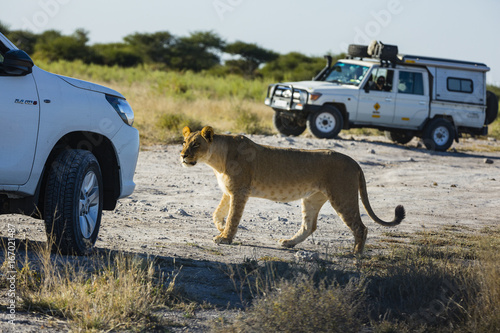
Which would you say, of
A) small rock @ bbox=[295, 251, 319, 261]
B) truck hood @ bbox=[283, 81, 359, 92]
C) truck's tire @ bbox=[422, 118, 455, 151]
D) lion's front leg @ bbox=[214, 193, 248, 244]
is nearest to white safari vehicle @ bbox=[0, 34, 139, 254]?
lion's front leg @ bbox=[214, 193, 248, 244]

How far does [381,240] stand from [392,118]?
33.9 ft

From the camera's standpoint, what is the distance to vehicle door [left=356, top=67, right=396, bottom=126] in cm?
1745

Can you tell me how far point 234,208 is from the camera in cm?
699

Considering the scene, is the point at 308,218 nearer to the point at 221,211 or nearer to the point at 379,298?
the point at 221,211

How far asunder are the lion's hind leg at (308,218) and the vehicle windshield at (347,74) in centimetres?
1061

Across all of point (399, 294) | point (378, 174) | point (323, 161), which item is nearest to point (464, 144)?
point (378, 174)

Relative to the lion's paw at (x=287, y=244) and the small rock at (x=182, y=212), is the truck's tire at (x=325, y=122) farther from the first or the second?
the lion's paw at (x=287, y=244)

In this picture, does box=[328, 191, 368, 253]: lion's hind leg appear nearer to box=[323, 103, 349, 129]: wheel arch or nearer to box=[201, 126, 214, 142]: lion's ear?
box=[201, 126, 214, 142]: lion's ear

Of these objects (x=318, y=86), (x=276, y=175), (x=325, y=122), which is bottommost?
(x=276, y=175)

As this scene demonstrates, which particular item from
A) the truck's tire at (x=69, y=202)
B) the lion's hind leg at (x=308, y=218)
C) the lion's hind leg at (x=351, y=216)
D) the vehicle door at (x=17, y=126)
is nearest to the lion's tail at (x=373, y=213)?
the lion's hind leg at (x=351, y=216)

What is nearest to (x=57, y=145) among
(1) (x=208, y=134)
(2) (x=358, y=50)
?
(1) (x=208, y=134)

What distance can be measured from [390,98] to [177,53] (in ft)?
113

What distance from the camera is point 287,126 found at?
60.6 feet

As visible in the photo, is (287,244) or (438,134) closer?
(287,244)
